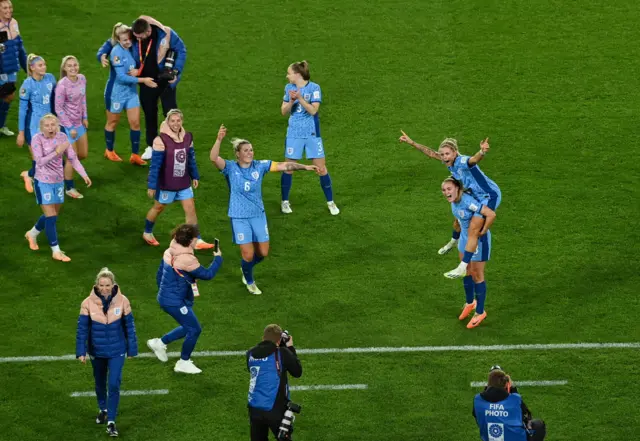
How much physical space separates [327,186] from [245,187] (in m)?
2.72

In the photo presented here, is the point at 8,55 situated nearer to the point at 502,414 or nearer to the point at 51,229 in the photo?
the point at 51,229

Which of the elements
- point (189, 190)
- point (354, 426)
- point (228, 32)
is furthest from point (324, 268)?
point (228, 32)

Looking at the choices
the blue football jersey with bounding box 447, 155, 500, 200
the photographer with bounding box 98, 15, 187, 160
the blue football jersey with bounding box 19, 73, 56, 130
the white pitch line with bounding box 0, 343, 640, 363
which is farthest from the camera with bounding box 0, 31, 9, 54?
the blue football jersey with bounding box 447, 155, 500, 200

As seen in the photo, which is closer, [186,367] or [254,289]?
[186,367]

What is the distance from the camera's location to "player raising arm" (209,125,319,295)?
15.9m

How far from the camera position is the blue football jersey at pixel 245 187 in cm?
1596

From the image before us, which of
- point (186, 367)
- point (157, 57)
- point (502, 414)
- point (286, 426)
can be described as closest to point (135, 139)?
point (157, 57)

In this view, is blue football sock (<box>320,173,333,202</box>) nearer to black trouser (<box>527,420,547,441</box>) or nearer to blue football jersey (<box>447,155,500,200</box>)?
blue football jersey (<box>447,155,500,200</box>)

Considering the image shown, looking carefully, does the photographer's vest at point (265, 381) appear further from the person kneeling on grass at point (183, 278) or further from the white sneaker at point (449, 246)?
the white sneaker at point (449, 246)

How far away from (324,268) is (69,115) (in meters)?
4.44

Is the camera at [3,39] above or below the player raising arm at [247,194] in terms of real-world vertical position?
above

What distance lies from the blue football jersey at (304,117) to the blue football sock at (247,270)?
8.50ft

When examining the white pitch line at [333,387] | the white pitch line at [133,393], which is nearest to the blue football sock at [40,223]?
the white pitch line at [133,393]

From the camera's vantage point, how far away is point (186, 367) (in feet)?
48.5
